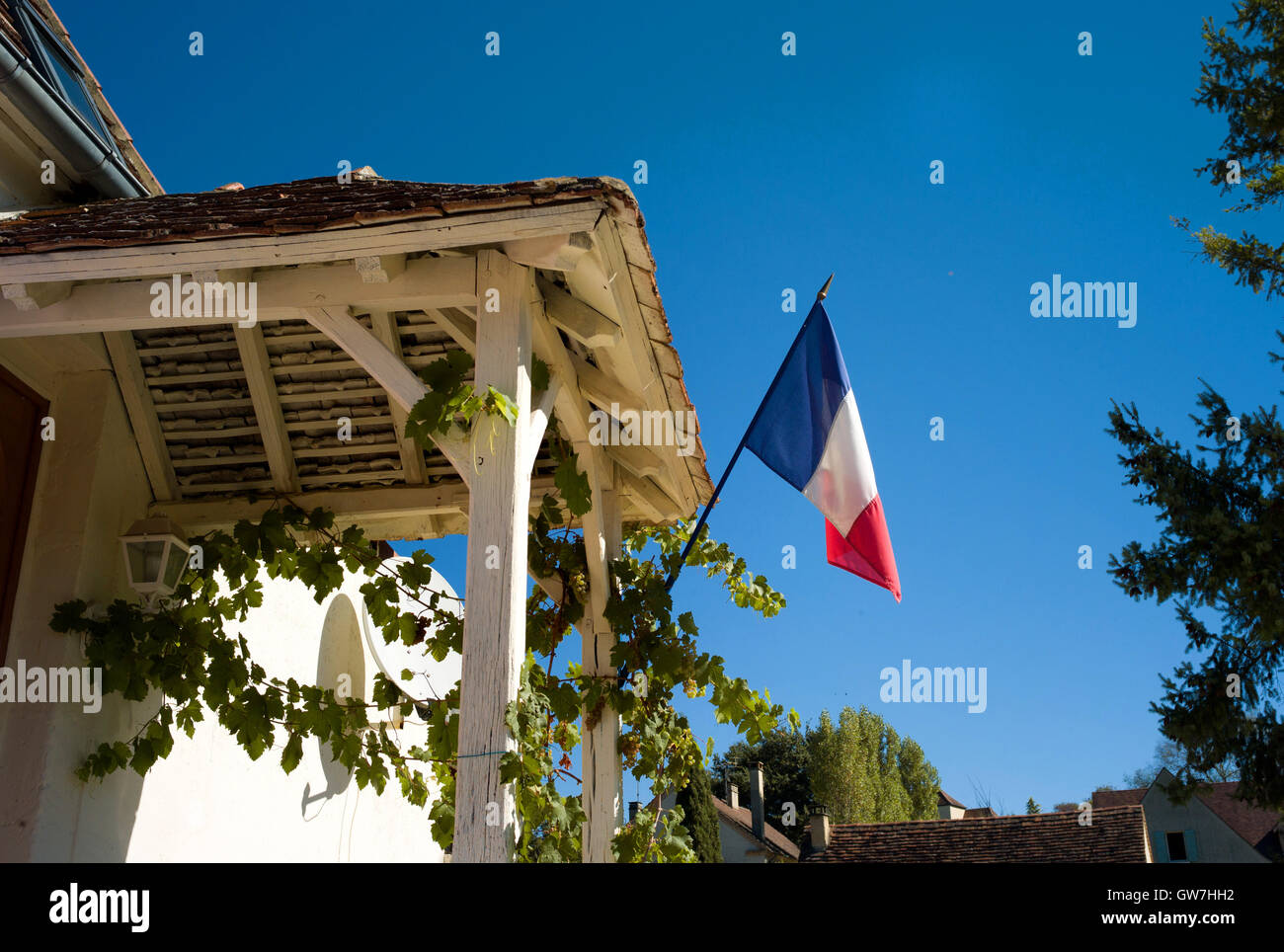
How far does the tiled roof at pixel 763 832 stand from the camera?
37.4m

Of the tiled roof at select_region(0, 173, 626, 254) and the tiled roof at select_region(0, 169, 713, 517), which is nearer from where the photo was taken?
the tiled roof at select_region(0, 173, 626, 254)

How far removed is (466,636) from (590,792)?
7.72 feet

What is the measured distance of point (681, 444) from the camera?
236 inches

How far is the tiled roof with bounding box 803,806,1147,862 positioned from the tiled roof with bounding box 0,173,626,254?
75.8 feet

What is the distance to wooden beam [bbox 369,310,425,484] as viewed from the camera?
550 cm

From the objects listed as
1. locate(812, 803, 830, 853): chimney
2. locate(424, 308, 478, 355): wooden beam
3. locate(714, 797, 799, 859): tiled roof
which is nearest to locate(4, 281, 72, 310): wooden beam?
locate(424, 308, 478, 355): wooden beam

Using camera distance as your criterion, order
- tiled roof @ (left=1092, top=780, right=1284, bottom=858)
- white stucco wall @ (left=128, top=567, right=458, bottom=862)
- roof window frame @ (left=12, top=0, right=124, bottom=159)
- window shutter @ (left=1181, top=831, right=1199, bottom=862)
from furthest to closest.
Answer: tiled roof @ (left=1092, top=780, right=1284, bottom=858), window shutter @ (left=1181, top=831, right=1199, bottom=862), roof window frame @ (left=12, top=0, right=124, bottom=159), white stucco wall @ (left=128, top=567, right=458, bottom=862)

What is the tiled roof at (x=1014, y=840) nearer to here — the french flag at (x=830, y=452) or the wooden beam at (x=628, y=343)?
the french flag at (x=830, y=452)

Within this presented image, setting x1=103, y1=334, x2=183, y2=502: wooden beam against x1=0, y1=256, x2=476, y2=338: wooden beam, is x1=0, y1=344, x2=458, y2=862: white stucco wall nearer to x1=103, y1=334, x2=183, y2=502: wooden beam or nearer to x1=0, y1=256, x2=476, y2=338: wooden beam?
x1=103, y1=334, x2=183, y2=502: wooden beam

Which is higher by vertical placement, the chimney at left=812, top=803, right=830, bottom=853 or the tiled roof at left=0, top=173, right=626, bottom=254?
the tiled roof at left=0, top=173, right=626, bottom=254

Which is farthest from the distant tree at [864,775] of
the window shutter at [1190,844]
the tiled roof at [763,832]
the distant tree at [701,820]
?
the distant tree at [701,820]

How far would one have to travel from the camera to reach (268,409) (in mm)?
6047

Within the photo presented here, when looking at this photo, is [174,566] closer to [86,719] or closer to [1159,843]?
[86,719]
